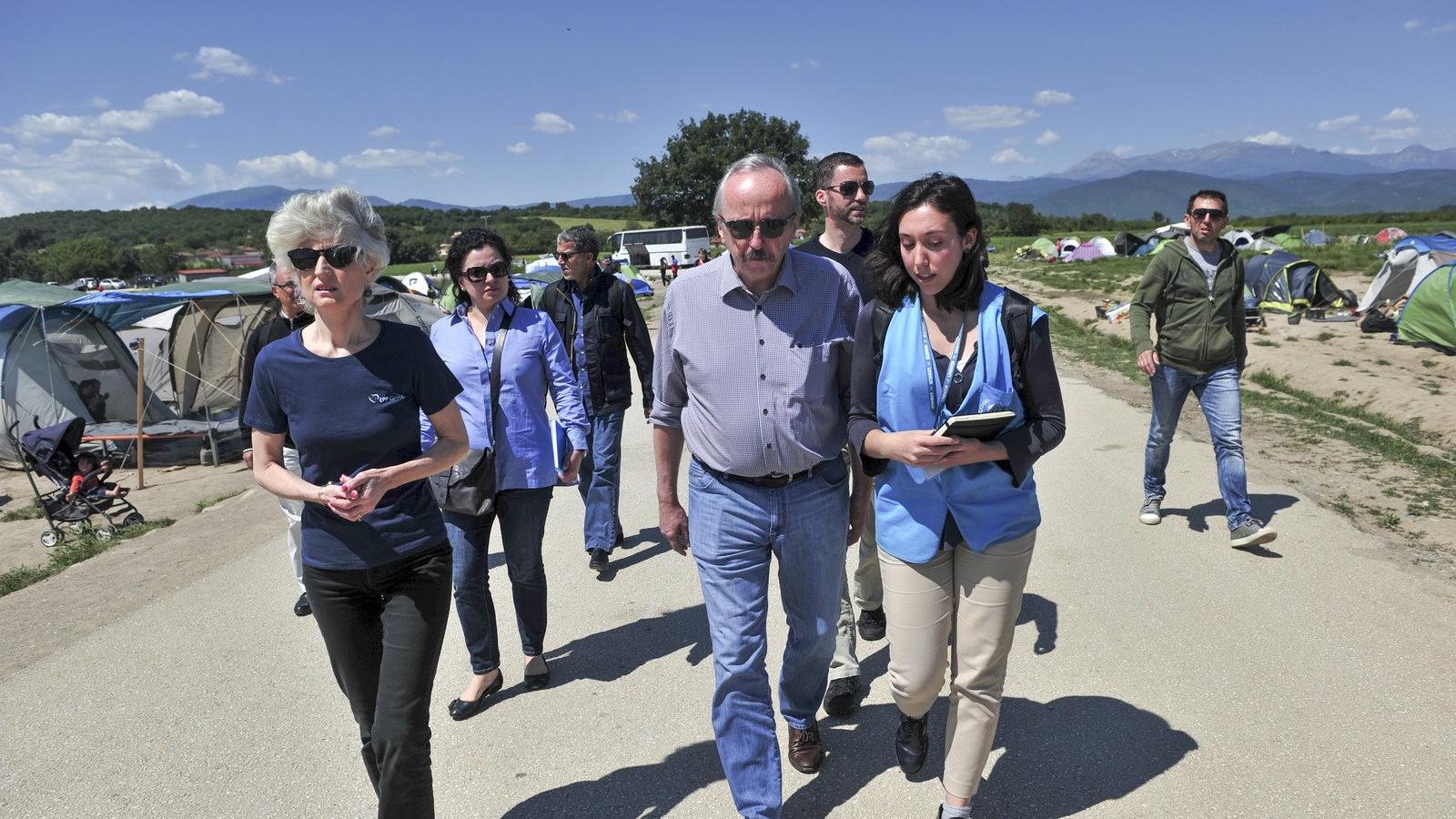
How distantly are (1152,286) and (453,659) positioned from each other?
478 centimetres

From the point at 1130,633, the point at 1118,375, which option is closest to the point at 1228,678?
the point at 1130,633

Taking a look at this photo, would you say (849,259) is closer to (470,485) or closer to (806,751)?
(470,485)

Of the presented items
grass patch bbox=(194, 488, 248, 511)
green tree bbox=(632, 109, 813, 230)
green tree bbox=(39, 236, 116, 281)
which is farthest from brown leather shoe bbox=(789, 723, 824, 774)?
green tree bbox=(39, 236, 116, 281)

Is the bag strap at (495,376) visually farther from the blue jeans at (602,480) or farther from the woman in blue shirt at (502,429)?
the blue jeans at (602,480)

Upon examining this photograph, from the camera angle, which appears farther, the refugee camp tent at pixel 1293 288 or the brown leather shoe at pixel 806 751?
the refugee camp tent at pixel 1293 288

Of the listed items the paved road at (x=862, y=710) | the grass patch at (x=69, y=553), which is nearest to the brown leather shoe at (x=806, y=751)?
the paved road at (x=862, y=710)

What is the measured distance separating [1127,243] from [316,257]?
50.2m

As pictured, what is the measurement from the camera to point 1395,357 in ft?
41.6

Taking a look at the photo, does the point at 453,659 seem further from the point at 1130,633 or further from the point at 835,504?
the point at 1130,633

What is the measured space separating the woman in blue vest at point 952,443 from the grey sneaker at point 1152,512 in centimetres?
359

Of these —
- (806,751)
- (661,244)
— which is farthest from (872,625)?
(661,244)

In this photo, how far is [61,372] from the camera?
11.6m

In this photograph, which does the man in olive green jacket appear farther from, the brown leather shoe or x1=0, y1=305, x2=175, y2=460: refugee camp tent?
x1=0, y1=305, x2=175, y2=460: refugee camp tent

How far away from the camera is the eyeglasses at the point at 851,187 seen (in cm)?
363
